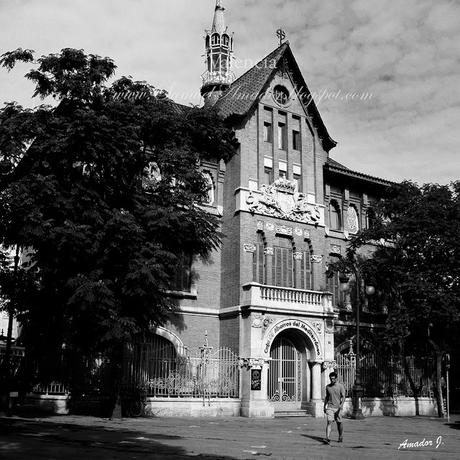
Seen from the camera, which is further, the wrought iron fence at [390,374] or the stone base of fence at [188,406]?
the wrought iron fence at [390,374]

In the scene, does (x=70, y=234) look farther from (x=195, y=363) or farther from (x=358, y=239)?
(x=358, y=239)

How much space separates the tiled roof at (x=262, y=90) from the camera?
3175cm

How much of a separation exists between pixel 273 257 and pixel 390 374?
9.17 meters

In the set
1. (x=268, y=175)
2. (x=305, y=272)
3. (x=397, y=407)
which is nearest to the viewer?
(x=305, y=272)

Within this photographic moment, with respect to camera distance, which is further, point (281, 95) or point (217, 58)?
point (217, 58)

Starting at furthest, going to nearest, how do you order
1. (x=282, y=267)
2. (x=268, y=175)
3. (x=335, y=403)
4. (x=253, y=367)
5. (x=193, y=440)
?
(x=268, y=175) → (x=282, y=267) → (x=253, y=367) → (x=335, y=403) → (x=193, y=440)

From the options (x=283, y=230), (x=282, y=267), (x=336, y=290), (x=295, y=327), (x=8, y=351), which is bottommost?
(x=8, y=351)

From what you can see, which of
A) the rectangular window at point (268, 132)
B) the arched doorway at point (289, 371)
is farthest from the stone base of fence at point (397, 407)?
the rectangular window at point (268, 132)

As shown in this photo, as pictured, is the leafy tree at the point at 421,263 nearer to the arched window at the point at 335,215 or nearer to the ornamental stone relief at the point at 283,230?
the ornamental stone relief at the point at 283,230

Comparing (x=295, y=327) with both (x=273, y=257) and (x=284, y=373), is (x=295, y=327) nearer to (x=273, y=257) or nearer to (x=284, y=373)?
(x=284, y=373)

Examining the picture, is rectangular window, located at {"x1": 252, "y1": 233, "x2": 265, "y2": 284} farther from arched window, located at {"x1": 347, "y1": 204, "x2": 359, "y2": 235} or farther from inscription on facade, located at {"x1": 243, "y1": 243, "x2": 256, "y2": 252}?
arched window, located at {"x1": 347, "y1": 204, "x2": 359, "y2": 235}

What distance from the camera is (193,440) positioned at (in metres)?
15.7

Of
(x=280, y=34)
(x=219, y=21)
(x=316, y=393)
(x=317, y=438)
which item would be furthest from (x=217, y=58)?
(x=317, y=438)

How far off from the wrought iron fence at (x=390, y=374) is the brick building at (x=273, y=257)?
59.2 inches
